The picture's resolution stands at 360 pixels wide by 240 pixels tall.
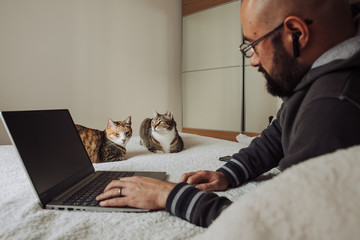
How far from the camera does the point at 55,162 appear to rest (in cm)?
69

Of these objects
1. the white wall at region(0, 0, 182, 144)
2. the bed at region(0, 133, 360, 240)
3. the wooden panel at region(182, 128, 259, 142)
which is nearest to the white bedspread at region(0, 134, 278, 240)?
the bed at region(0, 133, 360, 240)

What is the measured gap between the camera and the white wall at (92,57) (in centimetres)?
216

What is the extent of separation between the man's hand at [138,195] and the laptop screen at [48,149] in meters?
0.16

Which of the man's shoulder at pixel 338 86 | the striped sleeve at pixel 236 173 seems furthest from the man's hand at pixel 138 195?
the man's shoulder at pixel 338 86

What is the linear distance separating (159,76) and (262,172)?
9.01 ft

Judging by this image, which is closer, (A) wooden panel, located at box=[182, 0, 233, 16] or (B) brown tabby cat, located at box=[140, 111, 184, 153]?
(B) brown tabby cat, located at box=[140, 111, 184, 153]

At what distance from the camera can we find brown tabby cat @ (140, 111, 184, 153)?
155 cm

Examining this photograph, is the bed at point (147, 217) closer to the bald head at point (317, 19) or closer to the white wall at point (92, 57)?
the bald head at point (317, 19)

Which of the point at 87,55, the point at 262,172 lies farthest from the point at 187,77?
the point at 262,172

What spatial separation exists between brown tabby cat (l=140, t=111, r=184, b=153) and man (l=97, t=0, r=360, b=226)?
77 centimetres

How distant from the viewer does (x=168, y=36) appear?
3465 mm

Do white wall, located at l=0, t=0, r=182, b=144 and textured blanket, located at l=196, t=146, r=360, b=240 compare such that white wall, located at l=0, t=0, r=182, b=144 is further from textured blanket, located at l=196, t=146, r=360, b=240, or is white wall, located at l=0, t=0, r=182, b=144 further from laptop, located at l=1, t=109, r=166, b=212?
textured blanket, located at l=196, t=146, r=360, b=240

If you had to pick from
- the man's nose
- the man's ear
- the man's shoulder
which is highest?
the man's ear

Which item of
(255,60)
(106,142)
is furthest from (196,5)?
(255,60)
